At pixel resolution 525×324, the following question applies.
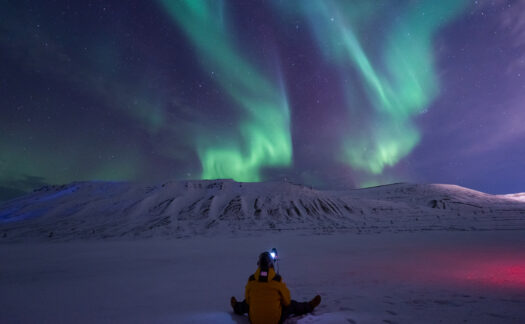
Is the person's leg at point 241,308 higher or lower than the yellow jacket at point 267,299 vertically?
lower

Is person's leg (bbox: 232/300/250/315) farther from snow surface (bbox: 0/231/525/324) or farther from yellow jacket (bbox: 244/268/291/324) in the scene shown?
yellow jacket (bbox: 244/268/291/324)

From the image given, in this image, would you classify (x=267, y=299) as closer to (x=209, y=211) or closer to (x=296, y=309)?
(x=296, y=309)

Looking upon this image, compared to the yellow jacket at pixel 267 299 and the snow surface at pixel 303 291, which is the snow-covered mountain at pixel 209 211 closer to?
the snow surface at pixel 303 291

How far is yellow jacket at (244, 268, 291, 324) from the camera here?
16.4ft

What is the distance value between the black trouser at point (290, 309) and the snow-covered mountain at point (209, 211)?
130ft

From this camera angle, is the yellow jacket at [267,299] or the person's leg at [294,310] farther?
the person's leg at [294,310]

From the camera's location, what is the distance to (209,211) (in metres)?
65.4

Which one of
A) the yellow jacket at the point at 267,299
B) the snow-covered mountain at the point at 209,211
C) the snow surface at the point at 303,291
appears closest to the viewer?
the yellow jacket at the point at 267,299

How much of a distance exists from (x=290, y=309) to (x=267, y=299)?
0.79m

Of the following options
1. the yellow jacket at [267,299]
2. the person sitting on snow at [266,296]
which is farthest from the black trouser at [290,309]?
the yellow jacket at [267,299]

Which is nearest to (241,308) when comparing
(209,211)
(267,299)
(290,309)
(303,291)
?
(290,309)

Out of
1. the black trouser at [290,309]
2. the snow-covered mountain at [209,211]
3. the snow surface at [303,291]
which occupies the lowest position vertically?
the snow surface at [303,291]

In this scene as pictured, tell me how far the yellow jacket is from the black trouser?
27cm

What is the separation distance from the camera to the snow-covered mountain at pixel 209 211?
4900 cm
